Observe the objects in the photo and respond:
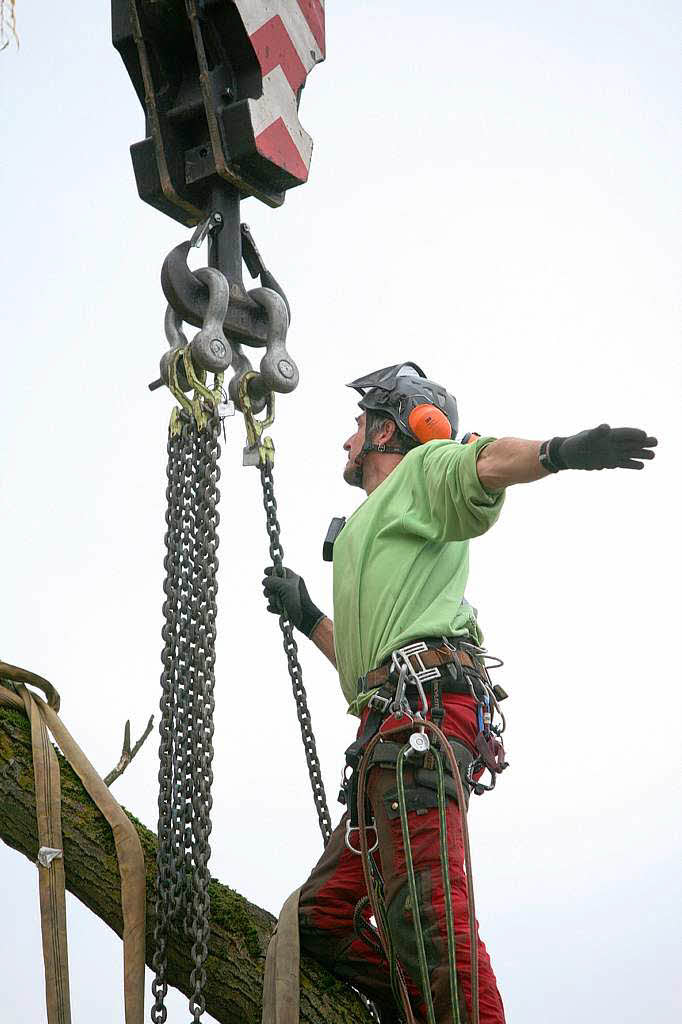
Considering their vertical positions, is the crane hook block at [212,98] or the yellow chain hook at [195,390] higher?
the crane hook block at [212,98]

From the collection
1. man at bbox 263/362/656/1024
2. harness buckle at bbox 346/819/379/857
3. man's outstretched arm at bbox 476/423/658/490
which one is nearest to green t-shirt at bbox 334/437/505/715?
man at bbox 263/362/656/1024

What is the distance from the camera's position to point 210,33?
404cm

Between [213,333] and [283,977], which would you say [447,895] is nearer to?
[283,977]

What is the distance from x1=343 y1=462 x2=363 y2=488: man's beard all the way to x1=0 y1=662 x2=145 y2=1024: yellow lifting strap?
1.33 meters

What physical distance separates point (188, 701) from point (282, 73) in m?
2.12

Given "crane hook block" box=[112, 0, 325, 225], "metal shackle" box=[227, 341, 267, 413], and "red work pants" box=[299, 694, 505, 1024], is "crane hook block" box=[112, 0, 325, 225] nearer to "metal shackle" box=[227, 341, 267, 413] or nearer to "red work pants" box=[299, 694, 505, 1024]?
"metal shackle" box=[227, 341, 267, 413]

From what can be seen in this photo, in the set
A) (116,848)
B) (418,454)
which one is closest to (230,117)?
(418,454)

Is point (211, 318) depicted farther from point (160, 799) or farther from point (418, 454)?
point (160, 799)

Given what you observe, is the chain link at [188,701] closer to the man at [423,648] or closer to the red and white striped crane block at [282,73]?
the man at [423,648]

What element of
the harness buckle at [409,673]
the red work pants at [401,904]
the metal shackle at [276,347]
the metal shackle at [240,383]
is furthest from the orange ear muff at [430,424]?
the red work pants at [401,904]

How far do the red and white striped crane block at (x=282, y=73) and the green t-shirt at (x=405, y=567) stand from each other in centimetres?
117

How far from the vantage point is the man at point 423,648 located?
3.12 metres

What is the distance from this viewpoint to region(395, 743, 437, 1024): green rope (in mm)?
3117

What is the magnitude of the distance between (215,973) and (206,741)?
0.64 m
